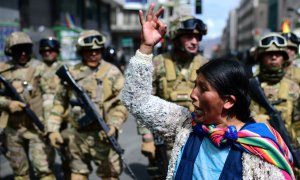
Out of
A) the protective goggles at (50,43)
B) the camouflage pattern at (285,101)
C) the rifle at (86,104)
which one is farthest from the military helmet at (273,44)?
the protective goggles at (50,43)

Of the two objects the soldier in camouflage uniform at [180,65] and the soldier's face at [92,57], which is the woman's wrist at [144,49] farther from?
the soldier's face at [92,57]

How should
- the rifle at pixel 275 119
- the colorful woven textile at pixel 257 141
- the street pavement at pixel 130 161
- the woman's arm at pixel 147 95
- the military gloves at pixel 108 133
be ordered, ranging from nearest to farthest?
the colorful woven textile at pixel 257 141 < the woman's arm at pixel 147 95 < the rifle at pixel 275 119 < the military gloves at pixel 108 133 < the street pavement at pixel 130 161

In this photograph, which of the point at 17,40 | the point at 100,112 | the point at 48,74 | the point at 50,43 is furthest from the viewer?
the point at 50,43

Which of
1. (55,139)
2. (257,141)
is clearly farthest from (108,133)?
(257,141)

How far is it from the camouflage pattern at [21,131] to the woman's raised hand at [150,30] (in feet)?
9.87

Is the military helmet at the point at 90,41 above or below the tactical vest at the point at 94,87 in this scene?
above

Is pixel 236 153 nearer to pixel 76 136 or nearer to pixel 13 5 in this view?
pixel 76 136

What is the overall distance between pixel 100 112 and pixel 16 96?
1.15m

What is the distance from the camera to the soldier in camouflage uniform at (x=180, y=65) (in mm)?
3924

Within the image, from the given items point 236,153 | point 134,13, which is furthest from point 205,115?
point 134,13

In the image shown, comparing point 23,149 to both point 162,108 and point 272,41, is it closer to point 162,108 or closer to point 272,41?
point 272,41

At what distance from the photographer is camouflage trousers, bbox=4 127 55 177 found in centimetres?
469

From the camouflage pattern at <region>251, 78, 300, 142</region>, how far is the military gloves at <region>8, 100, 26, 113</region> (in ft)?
7.89

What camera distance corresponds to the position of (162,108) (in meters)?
2.08
